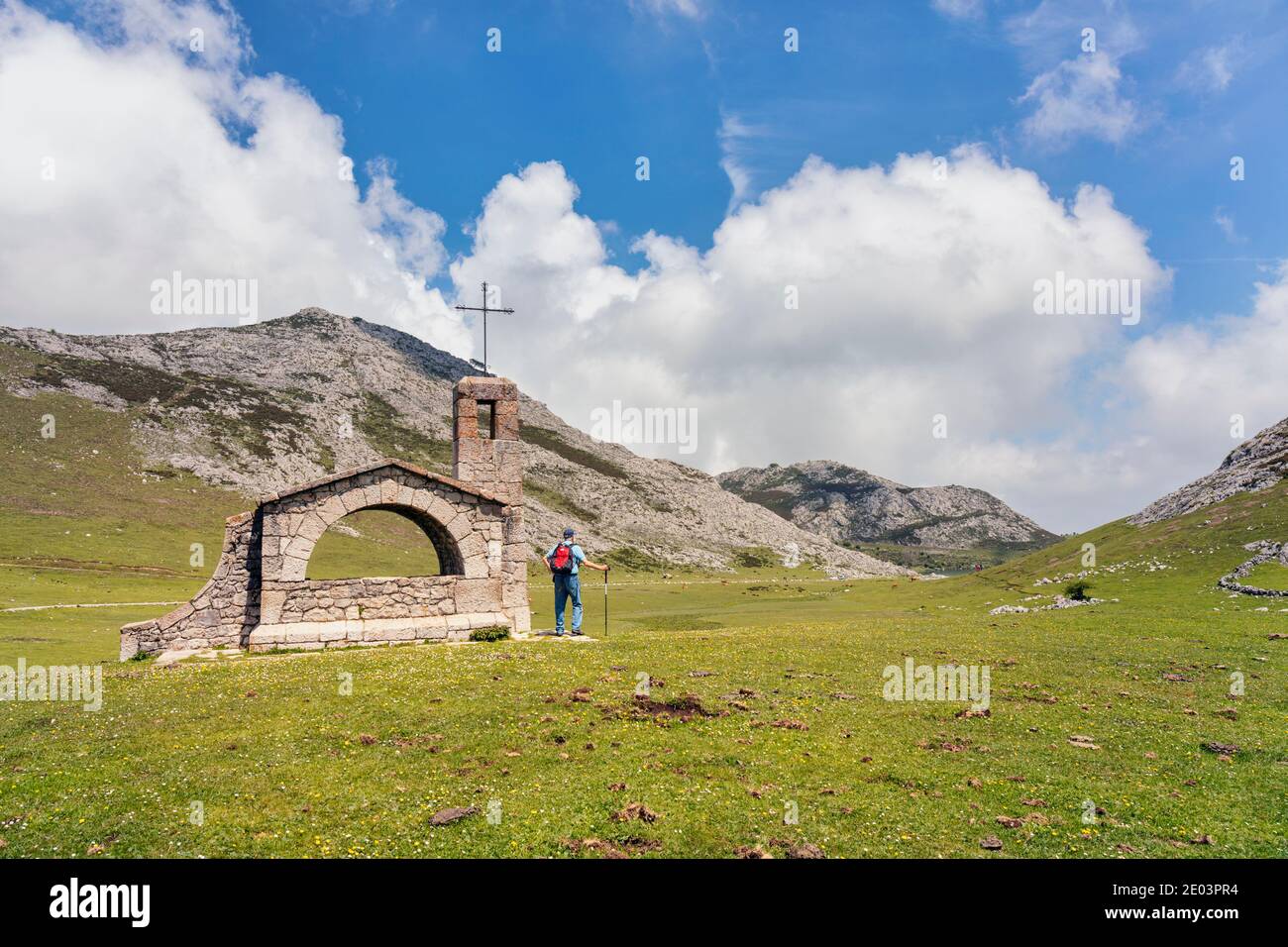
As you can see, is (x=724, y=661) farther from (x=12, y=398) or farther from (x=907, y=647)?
(x=12, y=398)

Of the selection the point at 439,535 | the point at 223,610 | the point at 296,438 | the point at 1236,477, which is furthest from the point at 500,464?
A: the point at 296,438

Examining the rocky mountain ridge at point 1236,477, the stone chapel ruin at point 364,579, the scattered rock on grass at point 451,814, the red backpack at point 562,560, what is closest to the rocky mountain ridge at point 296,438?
the rocky mountain ridge at point 1236,477

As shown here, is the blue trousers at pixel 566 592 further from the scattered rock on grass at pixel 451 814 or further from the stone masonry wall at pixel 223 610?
the scattered rock on grass at pixel 451 814

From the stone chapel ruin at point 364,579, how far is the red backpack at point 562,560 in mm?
1348

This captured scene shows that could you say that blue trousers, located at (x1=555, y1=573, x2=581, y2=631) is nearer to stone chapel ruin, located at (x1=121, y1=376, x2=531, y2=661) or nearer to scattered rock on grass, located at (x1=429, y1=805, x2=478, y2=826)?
stone chapel ruin, located at (x1=121, y1=376, x2=531, y2=661)

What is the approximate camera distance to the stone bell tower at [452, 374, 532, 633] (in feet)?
88.6

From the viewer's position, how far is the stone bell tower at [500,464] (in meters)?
27.0

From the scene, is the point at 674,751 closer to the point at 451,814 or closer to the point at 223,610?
the point at 451,814

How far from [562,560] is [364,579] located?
22.7ft

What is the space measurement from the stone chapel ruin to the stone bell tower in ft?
0.18

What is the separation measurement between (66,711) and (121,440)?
118 metres

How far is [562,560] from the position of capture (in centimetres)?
2520

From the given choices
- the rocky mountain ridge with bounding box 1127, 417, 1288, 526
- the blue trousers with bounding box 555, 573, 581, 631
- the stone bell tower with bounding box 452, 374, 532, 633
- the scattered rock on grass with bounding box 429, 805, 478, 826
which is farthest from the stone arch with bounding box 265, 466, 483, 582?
the rocky mountain ridge with bounding box 1127, 417, 1288, 526

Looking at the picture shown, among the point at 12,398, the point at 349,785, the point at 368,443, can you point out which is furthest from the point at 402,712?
the point at 368,443
